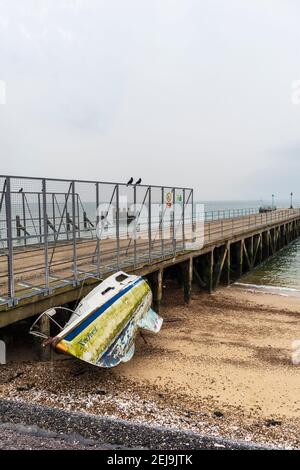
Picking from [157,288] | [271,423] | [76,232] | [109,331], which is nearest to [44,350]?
[109,331]

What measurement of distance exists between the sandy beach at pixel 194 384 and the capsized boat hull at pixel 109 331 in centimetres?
52

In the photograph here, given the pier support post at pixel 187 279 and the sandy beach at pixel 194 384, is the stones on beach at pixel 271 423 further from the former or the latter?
the pier support post at pixel 187 279

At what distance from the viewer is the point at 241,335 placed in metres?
10.1

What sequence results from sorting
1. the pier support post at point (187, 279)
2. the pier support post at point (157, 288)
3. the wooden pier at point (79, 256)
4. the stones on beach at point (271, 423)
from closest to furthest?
the stones on beach at point (271, 423)
the wooden pier at point (79, 256)
the pier support post at point (157, 288)
the pier support post at point (187, 279)

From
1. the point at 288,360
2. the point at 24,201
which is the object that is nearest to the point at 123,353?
the point at 288,360

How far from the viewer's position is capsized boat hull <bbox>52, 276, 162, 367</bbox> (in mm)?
6281

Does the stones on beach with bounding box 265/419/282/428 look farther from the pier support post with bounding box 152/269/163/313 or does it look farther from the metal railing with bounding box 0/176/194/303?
the pier support post with bounding box 152/269/163/313

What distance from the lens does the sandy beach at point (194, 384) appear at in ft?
18.4

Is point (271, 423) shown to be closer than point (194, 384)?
Yes

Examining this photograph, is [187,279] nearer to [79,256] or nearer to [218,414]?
[79,256]

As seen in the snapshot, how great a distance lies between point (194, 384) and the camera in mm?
6992

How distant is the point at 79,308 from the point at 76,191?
2.57 metres

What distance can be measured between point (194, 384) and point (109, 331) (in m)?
1.96

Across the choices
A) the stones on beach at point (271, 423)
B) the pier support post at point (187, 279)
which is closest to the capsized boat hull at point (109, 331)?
the stones on beach at point (271, 423)
